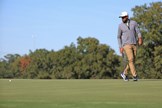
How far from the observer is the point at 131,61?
1263 centimetres

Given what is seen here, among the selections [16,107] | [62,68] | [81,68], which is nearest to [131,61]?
[16,107]

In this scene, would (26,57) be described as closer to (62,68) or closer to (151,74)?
(62,68)

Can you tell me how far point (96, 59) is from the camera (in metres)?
98.1

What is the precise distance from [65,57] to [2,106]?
98.5 metres

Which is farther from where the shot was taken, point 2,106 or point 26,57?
point 26,57

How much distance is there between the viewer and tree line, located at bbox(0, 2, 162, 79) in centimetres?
6506

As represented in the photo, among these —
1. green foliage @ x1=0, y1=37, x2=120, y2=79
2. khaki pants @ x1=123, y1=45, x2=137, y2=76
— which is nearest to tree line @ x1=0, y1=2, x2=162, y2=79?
green foliage @ x1=0, y1=37, x2=120, y2=79

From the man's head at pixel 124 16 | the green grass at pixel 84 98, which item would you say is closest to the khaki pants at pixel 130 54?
the man's head at pixel 124 16

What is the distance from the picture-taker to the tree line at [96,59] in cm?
6506

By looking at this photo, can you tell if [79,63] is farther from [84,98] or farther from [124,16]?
[84,98]

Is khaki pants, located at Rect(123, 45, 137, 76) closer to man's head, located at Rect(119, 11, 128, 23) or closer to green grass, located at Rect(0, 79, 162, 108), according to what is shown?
man's head, located at Rect(119, 11, 128, 23)

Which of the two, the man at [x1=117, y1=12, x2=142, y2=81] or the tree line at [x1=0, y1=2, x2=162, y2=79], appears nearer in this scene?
the man at [x1=117, y1=12, x2=142, y2=81]

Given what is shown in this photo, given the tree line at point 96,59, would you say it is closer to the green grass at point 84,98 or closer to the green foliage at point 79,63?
the green foliage at point 79,63

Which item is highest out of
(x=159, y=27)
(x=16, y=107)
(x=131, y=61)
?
(x=159, y=27)
